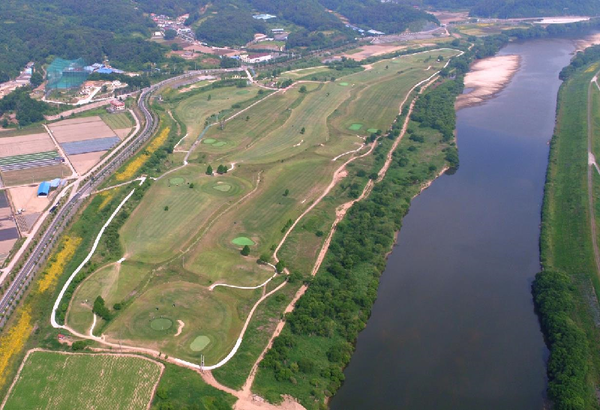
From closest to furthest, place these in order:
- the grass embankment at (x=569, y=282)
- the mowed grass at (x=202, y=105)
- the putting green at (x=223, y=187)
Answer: the grass embankment at (x=569, y=282)
the putting green at (x=223, y=187)
the mowed grass at (x=202, y=105)

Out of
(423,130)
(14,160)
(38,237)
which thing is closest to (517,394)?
(38,237)

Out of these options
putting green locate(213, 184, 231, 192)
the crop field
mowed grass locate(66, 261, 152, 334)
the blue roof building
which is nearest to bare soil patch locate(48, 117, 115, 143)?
the crop field

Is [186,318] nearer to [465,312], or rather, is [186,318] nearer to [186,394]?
[186,394]

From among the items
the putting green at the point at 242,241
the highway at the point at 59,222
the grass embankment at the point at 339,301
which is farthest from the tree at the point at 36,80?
the putting green at the point at 242,241

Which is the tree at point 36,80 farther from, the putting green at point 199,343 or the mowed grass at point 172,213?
the putting green at point 199,343

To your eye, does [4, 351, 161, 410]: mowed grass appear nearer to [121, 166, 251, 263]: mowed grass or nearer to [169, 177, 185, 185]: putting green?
[121, 166, 251, 263]: mowed grass

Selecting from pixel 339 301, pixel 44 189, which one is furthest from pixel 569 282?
pixel 44 189
